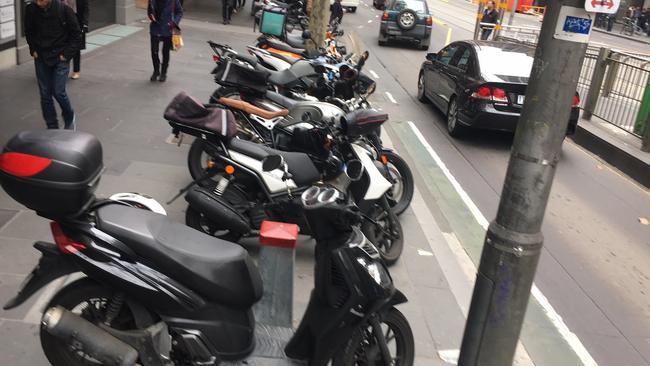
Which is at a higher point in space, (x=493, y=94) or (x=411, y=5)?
(x=411, y=5)

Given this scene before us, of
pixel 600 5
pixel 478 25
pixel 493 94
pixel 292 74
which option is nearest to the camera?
pixel 600 5

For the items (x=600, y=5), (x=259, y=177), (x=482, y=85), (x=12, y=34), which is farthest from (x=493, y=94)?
(x=12, y=34)

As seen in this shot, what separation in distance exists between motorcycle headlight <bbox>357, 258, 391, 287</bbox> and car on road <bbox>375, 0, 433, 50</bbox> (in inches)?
717

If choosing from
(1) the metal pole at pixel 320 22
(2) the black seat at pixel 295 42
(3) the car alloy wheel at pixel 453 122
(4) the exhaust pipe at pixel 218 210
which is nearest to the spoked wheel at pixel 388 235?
(4) the exhaust pipe at pixel 218 210

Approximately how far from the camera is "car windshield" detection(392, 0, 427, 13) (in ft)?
69.1

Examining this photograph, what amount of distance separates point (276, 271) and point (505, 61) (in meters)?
7.72

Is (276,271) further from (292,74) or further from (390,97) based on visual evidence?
(390,97)

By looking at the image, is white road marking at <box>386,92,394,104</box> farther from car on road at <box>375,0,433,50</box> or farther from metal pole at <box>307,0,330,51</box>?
car on road at <box>375,0,433,50</box>

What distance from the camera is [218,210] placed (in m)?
4.67

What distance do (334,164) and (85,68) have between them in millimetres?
7444

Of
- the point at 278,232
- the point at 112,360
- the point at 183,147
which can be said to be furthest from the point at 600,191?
the point at 112,360

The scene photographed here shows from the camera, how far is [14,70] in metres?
9.95

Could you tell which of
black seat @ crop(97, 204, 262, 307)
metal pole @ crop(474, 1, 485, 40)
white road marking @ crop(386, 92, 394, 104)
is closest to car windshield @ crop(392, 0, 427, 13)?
metal pole @ crop(474, 1, 485, 40)

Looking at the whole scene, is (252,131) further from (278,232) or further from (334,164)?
(278,232)
